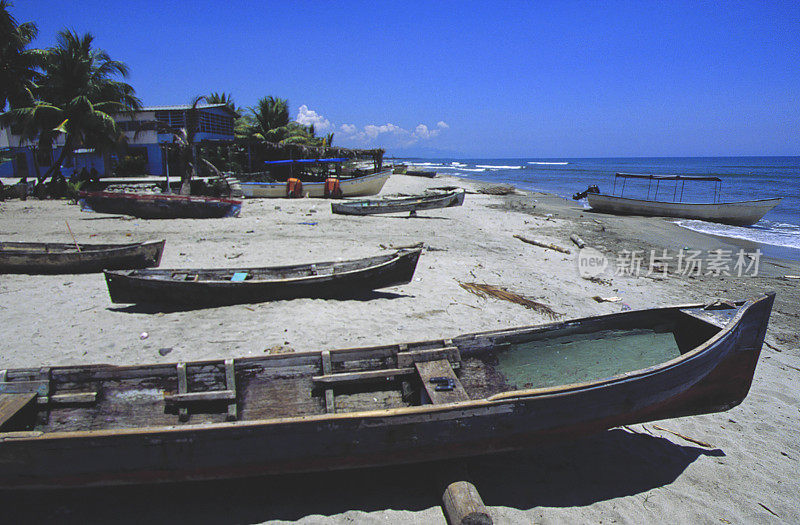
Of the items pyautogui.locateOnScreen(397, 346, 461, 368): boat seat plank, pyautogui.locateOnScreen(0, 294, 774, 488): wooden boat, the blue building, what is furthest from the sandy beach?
the blue building

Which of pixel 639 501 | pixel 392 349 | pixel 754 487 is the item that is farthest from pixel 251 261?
pixel 754 487

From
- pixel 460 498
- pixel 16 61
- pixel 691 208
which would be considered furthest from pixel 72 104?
pixel 691 208

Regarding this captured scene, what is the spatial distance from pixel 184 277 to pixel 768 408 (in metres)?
9.03

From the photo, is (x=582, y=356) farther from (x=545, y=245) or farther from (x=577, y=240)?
(x=577, y=240)

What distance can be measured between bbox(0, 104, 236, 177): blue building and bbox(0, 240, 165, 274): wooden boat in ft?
75.8

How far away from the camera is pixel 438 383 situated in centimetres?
420

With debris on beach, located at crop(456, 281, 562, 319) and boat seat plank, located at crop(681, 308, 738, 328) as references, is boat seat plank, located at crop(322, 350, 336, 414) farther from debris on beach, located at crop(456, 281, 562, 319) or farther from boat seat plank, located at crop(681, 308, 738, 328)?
debris on beach, located at crop(456, 281, 562, 319)

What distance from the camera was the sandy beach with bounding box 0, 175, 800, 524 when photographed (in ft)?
12.0

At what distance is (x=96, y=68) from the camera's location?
77.9 ft

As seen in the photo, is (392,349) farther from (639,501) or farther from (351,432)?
(639,501)

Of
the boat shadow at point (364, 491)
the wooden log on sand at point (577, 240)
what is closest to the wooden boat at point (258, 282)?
the boat shadow at point (364, 491)

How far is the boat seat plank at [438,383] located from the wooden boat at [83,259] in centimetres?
708

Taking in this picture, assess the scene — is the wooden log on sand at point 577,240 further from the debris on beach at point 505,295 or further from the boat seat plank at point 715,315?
the boat seat plank at point 715,315

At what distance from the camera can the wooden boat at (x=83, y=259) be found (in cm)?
891
